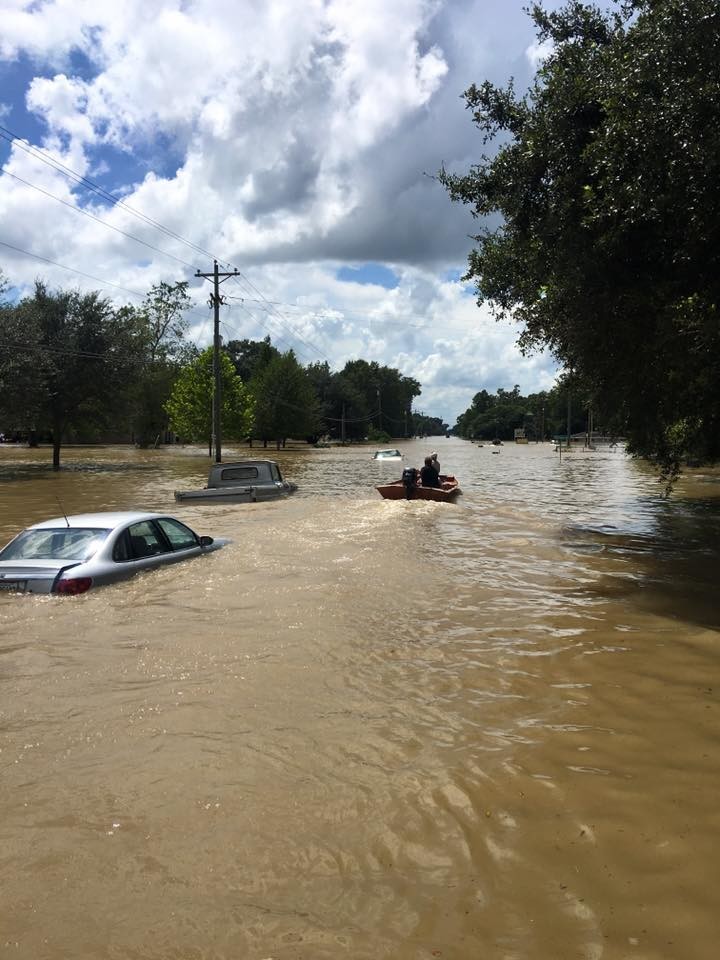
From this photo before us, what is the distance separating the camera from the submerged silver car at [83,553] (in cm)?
857

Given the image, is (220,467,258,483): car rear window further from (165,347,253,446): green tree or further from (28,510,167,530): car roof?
(165,347,253,446): green tree

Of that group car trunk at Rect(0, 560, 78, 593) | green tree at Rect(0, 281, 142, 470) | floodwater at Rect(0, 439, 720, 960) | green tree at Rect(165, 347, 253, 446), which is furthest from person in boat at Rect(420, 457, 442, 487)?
green tree at Rect(165, 347, 253, 446)

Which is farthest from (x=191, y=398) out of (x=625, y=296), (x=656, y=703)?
(x=656, y=703)

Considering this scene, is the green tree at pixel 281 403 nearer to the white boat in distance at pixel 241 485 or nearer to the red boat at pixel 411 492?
the white boat in distance at pixel 241 485

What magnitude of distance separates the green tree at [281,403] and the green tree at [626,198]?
77.3 metres

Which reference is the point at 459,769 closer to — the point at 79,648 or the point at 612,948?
the point at 612,948

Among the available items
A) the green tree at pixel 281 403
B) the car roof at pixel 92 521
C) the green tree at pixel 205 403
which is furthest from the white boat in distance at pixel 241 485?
the green tree at pixel 281 403

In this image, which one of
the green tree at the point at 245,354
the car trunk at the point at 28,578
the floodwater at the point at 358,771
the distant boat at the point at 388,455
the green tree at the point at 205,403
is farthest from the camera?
the green tree at the point at 245,354

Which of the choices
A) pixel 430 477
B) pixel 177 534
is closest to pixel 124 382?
pixel 430 477

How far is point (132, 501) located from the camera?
84.3 ft

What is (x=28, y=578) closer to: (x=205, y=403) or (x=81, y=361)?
(x=81, y=361)

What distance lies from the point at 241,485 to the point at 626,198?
620 inches

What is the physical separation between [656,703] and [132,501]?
2218cm

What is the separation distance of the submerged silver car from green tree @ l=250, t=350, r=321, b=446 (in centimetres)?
8155
